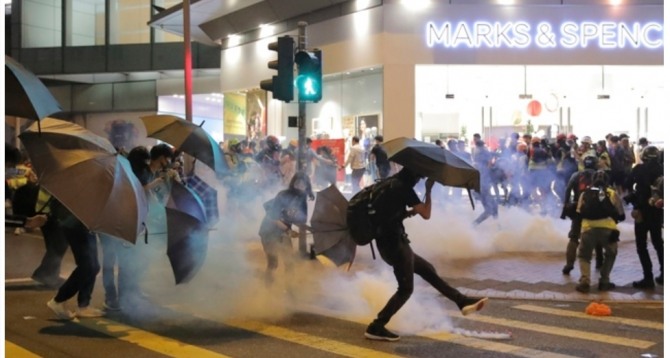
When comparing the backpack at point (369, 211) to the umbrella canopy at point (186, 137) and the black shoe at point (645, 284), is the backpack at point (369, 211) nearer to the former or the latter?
the umbrella canopy at point (186, 137)

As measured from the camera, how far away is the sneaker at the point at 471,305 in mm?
6539

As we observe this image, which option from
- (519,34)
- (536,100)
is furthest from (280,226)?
(536,100)

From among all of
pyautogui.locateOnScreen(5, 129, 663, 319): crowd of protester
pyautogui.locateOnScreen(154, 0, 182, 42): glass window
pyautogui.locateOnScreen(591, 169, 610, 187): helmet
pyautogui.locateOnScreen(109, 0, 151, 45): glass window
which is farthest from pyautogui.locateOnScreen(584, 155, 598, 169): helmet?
pyautogui.locateOnScreen(109, 0, 151, 45): glass window

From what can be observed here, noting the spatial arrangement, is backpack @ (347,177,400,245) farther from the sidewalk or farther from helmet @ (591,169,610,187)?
helmet @ (591,169,610,187)

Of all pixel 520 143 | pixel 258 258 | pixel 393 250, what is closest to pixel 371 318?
pixel 393 250

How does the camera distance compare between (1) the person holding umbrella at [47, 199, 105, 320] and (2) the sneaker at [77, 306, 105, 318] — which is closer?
(1) the person holding umbrella at [47, 199, 105, 320]

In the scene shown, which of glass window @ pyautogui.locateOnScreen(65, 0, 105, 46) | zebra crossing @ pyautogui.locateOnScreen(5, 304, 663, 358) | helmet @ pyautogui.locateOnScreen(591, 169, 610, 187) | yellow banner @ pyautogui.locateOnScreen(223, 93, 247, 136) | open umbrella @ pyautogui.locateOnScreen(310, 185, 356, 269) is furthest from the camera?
glass window @ pyautogui.locateOnScreen(65, 0, 105, 46)

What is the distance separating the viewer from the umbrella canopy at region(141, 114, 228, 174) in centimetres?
729

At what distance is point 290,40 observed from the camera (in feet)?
35.9

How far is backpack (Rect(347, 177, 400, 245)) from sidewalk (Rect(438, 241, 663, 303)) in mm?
2767

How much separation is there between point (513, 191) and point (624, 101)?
7131 mm

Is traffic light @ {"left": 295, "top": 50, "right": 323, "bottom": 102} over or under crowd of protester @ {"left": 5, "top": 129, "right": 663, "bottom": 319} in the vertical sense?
over

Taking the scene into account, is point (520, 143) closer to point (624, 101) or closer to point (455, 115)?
point (455, 115)

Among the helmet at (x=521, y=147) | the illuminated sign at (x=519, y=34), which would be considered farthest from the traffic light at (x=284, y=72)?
the illuminated sign at (x=519, y=34)
